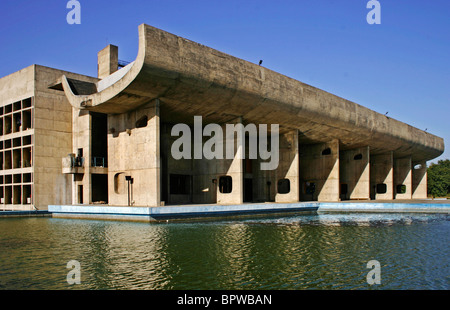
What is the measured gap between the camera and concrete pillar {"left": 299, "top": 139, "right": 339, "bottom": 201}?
1439 inches

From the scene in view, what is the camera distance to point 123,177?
24.6 meters

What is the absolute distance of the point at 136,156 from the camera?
23.1 meters

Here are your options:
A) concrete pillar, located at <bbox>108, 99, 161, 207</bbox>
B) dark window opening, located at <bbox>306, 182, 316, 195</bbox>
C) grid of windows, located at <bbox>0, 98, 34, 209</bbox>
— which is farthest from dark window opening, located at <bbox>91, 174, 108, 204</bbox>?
dark window opening, located at <bbox>306, 182, 316, 195</bbox>

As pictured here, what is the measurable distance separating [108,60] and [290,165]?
53.8ft

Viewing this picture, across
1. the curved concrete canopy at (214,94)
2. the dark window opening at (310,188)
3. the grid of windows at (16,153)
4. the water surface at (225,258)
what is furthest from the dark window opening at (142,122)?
the dark window opening at (310,188)

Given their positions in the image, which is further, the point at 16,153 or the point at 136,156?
the point at 16,153

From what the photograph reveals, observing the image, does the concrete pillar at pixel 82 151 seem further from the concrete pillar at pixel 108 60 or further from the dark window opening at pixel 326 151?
the dark window opening at pixel 326 151

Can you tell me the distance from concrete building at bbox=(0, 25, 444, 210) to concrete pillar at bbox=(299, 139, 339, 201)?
10 centimetres

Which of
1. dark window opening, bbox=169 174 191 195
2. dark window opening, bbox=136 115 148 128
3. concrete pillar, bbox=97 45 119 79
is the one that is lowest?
dark window opening, bbox=169 174 191 195

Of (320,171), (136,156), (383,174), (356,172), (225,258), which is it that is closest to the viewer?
(225,258)

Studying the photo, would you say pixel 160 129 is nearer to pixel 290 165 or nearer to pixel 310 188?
pixel 290 165

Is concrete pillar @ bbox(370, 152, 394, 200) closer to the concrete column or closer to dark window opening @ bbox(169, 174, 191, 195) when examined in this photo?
the concrete column

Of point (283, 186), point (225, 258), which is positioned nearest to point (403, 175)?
point (283, 186)

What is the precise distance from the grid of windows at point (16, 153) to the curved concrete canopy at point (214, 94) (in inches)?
258
